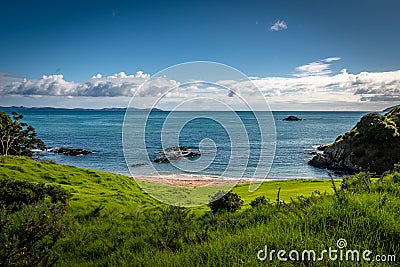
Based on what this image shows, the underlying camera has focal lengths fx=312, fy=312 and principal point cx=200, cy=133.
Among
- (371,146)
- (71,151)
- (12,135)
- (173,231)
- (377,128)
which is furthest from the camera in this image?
(71,151)

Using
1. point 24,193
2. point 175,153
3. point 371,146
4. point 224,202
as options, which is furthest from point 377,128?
point 24,193

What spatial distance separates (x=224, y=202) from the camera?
9.14 meters

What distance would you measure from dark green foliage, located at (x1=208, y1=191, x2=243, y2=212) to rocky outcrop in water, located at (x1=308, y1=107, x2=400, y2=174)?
41.9 metres

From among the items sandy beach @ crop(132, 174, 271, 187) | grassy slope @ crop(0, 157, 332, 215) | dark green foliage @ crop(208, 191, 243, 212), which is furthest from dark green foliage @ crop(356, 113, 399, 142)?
dark green foliage @ crop(208, 191, 243, 212)

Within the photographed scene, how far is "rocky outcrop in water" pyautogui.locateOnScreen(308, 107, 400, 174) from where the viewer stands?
46.5 m

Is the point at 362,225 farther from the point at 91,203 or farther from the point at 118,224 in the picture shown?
the point at 91,203

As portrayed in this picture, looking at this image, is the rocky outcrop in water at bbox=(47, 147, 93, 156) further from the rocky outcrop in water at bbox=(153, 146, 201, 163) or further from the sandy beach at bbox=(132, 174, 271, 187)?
the sandy beach at bbox=(132, 174, 271, 187)

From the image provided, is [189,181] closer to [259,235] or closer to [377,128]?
[259,235]

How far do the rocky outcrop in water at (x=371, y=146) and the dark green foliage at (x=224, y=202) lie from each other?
41917 millimetres

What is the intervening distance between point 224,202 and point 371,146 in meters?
47.2

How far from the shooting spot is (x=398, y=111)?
53.3 meters

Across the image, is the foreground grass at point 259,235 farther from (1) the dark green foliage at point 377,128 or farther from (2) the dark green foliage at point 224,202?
(1) the dark green foliage at point 377,128

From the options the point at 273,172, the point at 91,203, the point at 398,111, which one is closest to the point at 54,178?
the point at 91,203

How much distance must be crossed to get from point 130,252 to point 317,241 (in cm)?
288
